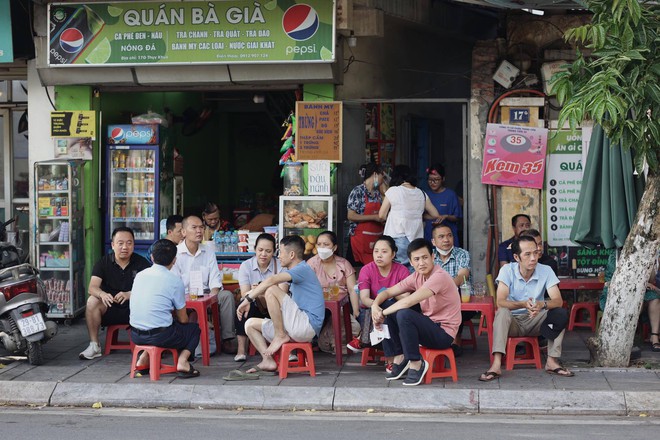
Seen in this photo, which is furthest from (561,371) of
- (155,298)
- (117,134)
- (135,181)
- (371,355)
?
(117,134)

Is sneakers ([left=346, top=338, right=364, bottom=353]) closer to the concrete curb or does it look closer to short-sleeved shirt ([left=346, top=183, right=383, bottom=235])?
the concrete curb

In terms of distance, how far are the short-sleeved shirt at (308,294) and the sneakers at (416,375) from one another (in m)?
1.02

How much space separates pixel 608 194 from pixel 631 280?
90cm

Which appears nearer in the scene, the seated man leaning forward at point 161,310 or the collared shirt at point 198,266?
the seated man leaning forward at point 161,310

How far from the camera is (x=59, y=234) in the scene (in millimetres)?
11992

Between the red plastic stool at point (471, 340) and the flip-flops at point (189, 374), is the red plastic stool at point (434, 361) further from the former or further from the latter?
the flip-flops at point (189, 374)

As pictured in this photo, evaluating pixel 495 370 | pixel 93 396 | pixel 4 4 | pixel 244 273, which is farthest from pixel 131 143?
pixel 495 370

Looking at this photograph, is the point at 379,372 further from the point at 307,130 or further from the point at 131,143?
the point at 131,143

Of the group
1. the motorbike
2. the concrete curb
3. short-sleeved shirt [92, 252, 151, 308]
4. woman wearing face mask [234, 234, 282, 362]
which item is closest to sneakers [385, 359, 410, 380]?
the concrete curb

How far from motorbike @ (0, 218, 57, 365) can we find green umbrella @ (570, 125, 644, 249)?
17.3 ft

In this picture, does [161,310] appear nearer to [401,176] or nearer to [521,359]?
[521,359]

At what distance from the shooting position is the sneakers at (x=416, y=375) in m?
8.63

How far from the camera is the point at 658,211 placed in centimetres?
894

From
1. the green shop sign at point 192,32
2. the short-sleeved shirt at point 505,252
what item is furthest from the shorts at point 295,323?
the green shop sign at point 192,32
